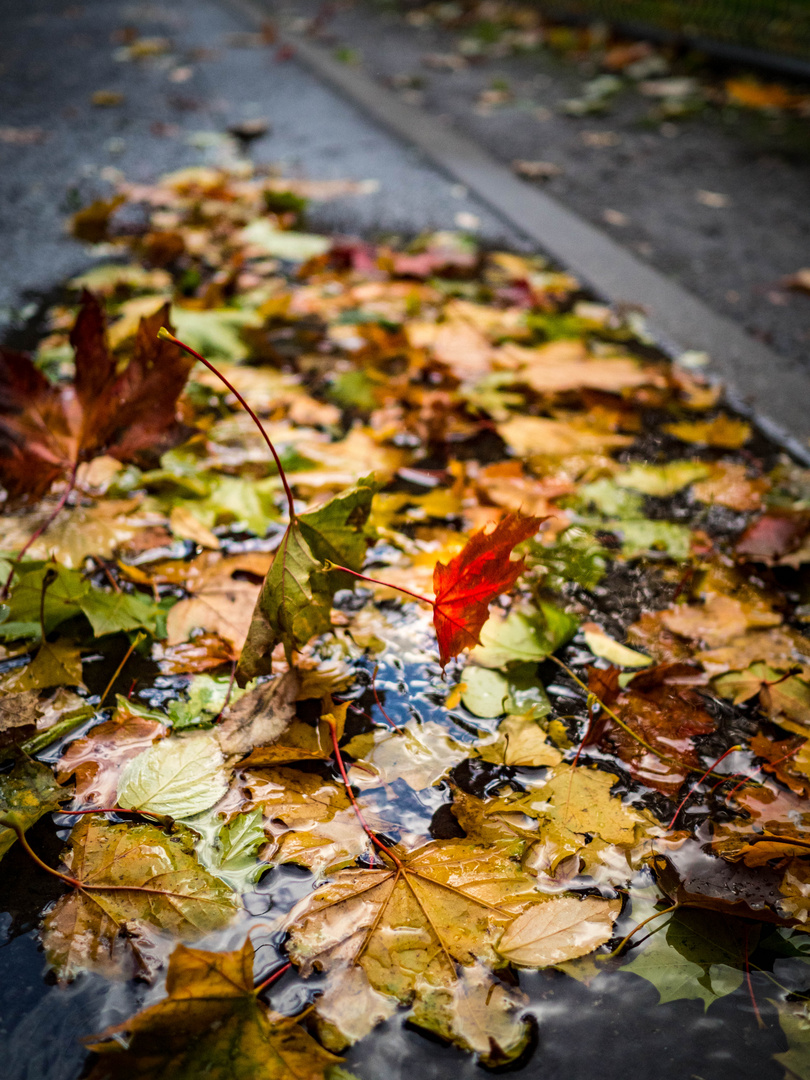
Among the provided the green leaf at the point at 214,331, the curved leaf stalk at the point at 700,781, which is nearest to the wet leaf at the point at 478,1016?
the curved leaf stalk at the point at 700,781

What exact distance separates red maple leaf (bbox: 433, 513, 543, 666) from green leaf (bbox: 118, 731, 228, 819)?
0.92 ft

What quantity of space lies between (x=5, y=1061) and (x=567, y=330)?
1.62 m

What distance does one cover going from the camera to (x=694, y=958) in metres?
0.66

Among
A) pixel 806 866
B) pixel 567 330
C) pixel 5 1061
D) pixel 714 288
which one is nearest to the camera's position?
pixel 5 1061

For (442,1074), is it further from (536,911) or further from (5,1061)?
(5,1061)

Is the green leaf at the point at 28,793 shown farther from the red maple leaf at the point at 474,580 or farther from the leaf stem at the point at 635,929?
the leaf stem at the point at 635,929

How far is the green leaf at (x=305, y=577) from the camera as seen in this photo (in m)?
0.75

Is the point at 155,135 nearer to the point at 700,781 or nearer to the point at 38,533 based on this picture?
the point at 38,533

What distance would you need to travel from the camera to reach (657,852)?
0.74 meters

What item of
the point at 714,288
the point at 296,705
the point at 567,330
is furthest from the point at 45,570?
the point at 714,288

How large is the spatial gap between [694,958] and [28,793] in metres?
0.67

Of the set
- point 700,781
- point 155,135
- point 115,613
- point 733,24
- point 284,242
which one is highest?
point 733,24

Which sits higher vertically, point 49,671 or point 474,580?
point 474,580

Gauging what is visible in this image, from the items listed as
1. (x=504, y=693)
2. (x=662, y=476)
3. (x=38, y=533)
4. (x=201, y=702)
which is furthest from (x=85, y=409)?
(x=662, y=476)
